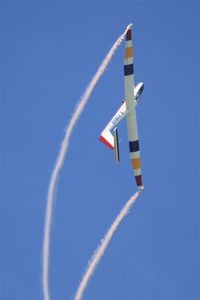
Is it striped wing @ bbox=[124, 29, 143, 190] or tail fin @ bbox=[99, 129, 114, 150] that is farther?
tail fin @ bbox=[99, 129, 114, 150]

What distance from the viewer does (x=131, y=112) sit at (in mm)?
65812

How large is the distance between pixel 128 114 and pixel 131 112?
32cm

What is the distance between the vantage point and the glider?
2532 inches

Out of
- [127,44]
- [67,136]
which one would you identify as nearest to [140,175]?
[67,136]

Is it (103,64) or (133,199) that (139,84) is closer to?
(103,64)

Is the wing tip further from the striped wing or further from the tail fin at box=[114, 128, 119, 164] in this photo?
the striped wing

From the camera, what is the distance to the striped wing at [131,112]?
64025 millimetres

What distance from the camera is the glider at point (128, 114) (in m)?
64.3

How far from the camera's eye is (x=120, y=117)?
66.1 metres

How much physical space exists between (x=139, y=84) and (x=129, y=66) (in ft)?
9.05

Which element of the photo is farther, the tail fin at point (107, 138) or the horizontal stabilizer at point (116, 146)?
the tail fin at point (107, 138)

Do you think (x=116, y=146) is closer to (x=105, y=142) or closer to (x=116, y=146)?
(x=116, y=146)

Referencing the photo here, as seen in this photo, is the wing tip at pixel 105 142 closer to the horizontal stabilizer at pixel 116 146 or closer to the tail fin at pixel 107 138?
the tail fin at pixel 107 138

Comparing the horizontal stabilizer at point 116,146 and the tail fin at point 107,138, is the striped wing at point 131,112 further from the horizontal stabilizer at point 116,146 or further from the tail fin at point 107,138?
the horizontal stabilizer at point 116,146
